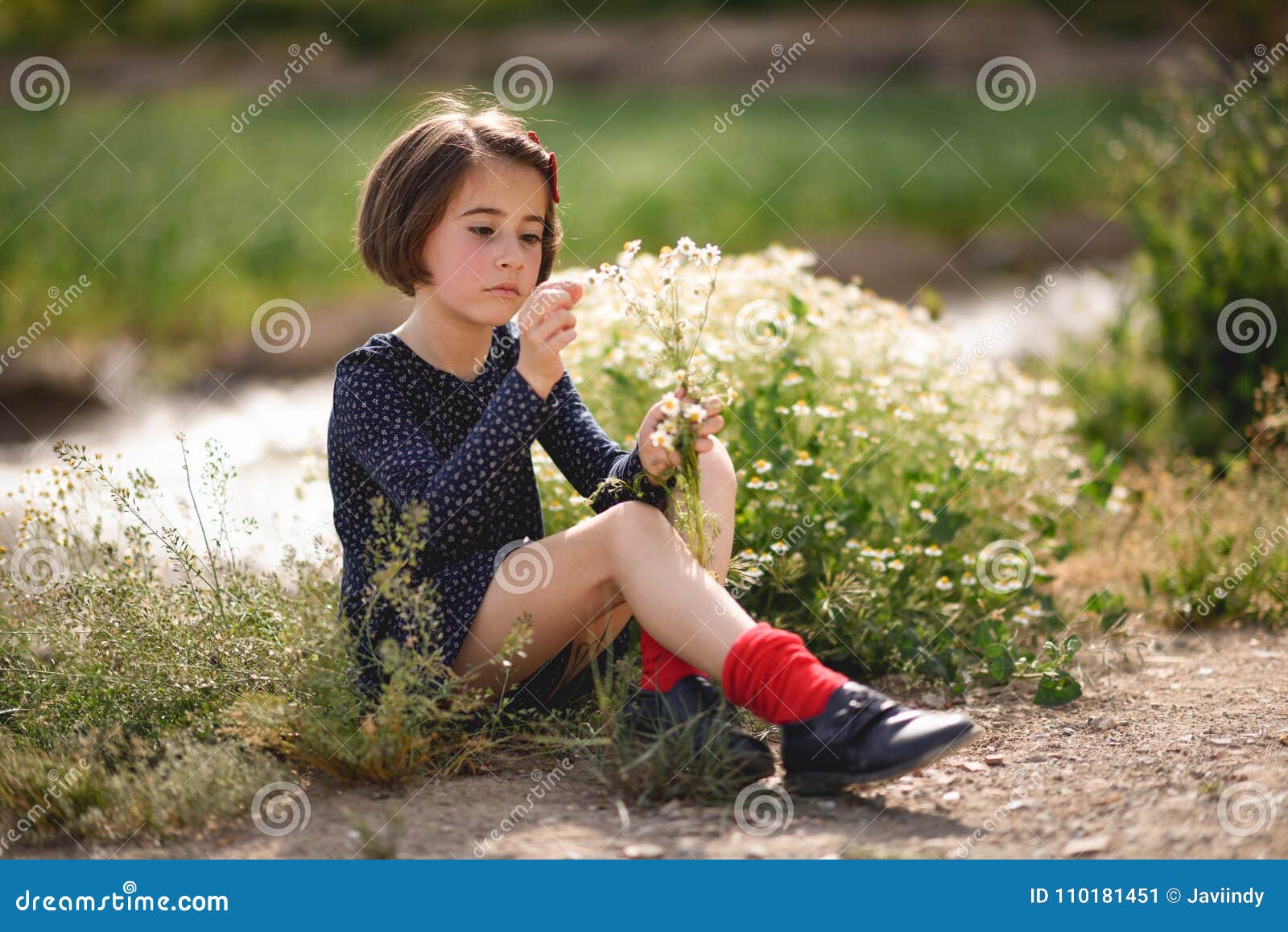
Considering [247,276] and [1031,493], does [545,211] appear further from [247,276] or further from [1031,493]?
[247,276]

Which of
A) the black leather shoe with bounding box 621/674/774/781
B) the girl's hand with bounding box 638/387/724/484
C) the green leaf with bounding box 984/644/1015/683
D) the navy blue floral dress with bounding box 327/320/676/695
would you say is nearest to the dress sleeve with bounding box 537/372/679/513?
the navy blue floral dress with bounding box 327/320/676/695

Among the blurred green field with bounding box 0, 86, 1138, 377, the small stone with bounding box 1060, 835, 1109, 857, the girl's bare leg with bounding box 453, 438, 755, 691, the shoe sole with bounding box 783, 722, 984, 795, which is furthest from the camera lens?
the blurred green field with bounding box 0, 86, 1138, 377

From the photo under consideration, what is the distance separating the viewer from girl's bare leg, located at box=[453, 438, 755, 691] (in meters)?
2.25

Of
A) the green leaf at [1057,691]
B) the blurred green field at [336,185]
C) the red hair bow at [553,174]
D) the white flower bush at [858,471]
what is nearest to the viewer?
the red hair bow at [553,174]

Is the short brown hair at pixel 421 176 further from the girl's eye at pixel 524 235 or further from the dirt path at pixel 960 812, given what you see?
the dirt path at pixel 960 812

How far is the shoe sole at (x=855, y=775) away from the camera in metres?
2.14

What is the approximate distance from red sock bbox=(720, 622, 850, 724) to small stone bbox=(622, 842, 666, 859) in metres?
0.31

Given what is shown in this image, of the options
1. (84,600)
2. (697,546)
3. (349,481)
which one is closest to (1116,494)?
(697,546)

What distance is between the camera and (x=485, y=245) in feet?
8.37

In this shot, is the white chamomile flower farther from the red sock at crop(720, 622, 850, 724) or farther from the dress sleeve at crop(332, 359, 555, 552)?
the red sock at crop(720, 622, 850, 724)

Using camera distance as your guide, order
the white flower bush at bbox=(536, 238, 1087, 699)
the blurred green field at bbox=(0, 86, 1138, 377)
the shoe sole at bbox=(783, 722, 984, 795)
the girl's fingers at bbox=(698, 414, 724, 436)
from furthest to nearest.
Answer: the blurred green field at bbox=(0, 86, 1138, 377), the white flower bush at bbox=(536, 238, 1087, 699), the girl's fingers at bbox=(698, 414, 724, 436), the shoe sole at bbox=(783, 722, 984, 795)

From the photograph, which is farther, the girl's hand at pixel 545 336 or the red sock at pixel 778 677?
the girl's hand at pixel 545 336

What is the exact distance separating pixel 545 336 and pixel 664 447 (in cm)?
32

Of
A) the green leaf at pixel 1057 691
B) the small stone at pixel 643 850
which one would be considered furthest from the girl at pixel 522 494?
the green leaf at pixel 1057 691
